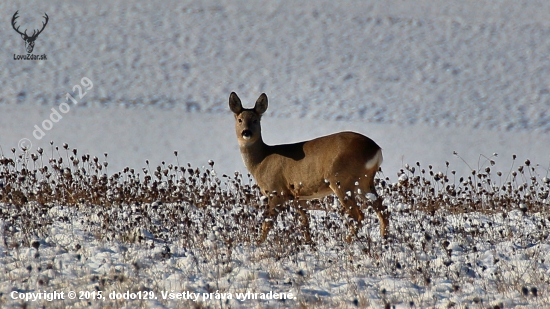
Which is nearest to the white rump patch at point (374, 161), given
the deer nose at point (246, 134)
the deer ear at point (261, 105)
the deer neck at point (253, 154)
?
the deer neck at point (253, 154)

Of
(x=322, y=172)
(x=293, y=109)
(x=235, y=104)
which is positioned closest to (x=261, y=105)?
(x=235, y=104)

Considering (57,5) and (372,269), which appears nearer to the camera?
(372,269)

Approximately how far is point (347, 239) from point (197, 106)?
474 inches

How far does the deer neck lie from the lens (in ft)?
26.8

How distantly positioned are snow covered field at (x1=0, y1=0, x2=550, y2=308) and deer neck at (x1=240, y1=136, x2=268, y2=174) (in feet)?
3.94

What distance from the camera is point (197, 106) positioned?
60.3 ft

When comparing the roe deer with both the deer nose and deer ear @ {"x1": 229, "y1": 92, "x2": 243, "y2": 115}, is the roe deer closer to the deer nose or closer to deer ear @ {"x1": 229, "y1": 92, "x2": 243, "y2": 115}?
the deer nose

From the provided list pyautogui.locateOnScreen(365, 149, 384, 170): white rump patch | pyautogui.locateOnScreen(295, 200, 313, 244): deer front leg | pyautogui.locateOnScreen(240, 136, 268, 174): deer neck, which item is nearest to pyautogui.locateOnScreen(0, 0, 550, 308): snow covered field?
pyautogui.locateOnScreen(295, 200, 313, 244): deer front leg

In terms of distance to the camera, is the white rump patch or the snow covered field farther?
the white rump patch

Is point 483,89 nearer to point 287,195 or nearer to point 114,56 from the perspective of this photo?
point 114,56

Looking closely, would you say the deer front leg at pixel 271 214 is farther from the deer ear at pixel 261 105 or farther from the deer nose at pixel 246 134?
the deer ear at pixel 261 105

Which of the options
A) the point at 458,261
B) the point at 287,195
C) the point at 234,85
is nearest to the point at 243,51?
the point at 234,85

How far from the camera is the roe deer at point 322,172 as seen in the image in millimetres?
7367

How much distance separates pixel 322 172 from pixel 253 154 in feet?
3.48
